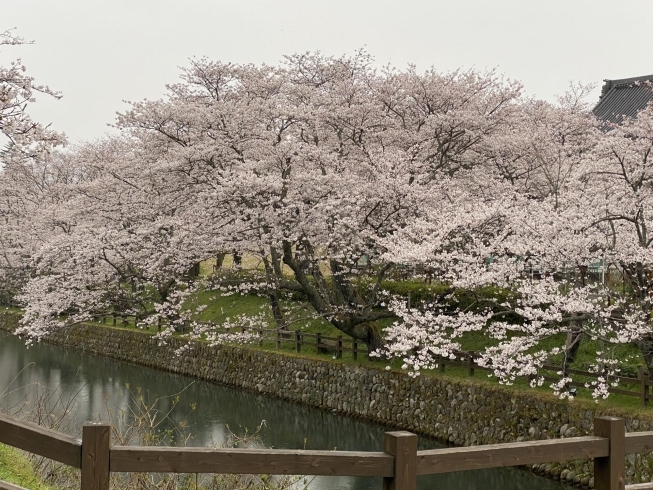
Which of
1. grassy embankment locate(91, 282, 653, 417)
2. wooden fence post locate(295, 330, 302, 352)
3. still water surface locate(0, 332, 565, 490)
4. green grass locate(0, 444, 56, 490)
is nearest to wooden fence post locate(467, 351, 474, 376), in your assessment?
grassy embankment locate(91, 282, 653, 417)

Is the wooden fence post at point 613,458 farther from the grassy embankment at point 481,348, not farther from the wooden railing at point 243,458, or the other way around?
the grassy embankment at point 481,348

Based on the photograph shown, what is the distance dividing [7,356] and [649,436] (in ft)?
85.1

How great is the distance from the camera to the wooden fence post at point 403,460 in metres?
3.22

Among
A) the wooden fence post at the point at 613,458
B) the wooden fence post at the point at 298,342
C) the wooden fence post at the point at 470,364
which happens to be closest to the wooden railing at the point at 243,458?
the wooden fence post at the point at 613,458

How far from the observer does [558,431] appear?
448 inches

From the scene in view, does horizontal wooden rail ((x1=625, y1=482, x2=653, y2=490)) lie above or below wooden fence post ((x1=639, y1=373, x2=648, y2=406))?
above

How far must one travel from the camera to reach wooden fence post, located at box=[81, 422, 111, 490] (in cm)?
304

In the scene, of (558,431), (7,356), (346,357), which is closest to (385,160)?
(346,357)

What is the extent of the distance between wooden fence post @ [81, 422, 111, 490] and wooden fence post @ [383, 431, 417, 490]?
4.30 ft

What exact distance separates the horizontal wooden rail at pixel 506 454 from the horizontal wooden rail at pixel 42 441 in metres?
1.59

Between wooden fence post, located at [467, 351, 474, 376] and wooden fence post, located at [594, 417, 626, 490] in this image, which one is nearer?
wooden fence post, located at [594, 417, 626, 490]

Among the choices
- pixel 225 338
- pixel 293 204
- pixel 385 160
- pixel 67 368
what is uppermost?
pixel 385 160

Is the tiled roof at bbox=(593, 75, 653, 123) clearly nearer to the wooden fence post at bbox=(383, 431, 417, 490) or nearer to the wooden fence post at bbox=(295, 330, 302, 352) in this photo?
the wooden fence post at bbox=(295, 330, 302, 352)

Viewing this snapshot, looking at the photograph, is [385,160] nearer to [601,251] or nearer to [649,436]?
[601,251]
